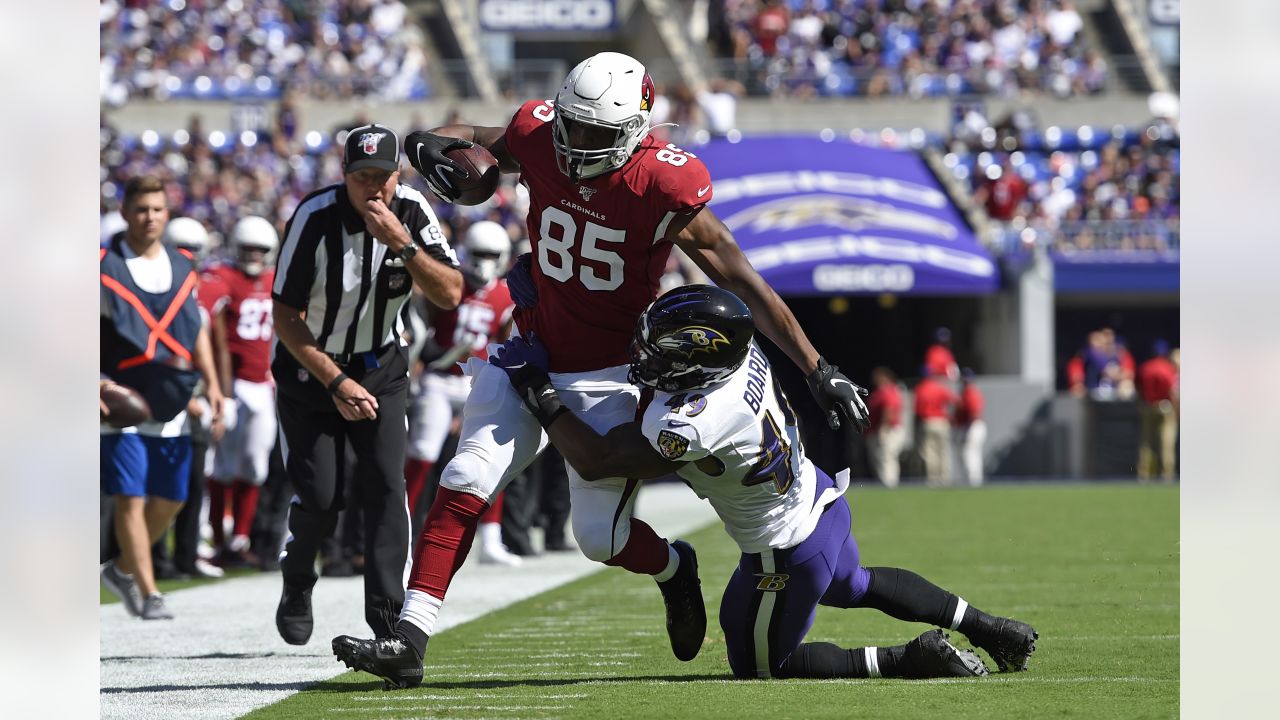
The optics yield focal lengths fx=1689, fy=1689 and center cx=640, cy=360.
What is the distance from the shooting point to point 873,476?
20.6 m

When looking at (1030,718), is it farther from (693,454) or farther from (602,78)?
(602,78)

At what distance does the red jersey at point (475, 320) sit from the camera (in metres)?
9.18

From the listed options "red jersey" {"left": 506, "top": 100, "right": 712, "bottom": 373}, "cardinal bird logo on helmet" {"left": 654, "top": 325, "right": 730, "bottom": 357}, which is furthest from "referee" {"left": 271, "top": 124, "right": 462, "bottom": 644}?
"cardinal bird logo on helmet" {"left": 654, "top": 325, "right": 730, "bottom": 357}

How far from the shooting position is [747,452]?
14.7 feet

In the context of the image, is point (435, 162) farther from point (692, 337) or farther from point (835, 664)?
point (835, 664)

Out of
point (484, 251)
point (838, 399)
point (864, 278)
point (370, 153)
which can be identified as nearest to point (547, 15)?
point (864, 278)

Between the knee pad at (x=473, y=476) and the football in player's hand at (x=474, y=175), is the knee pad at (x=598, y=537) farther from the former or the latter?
the football in player's hand at (x=474, y=175)

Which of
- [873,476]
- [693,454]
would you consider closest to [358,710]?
[693,454]

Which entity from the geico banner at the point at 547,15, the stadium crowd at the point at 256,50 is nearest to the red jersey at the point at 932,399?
the stadium crowd at the point at 256,50

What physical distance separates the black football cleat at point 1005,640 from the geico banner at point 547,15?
2420 centimetres

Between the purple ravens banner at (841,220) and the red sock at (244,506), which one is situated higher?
the purple ravens banner at (841,220)

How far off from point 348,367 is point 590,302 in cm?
118

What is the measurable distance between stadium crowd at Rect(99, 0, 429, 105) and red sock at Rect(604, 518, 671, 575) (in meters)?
20.8
